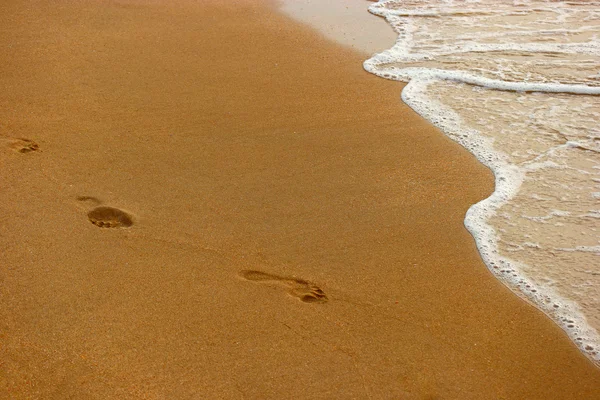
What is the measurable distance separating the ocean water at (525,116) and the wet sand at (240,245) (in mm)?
148

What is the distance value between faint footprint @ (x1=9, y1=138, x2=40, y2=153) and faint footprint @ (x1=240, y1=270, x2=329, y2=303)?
5.50 feet

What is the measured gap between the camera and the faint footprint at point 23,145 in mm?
3652

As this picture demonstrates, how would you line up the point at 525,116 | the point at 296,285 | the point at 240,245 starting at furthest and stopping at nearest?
the point at 525,116
the point at 240,245
the point at 296,285

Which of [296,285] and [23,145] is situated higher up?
[23,145]

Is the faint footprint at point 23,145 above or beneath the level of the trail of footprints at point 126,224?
above

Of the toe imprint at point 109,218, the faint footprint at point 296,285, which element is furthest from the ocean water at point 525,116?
the toe imprint at point 109,218

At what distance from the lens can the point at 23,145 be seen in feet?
12.1

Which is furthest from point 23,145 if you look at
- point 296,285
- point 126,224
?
point 296,285

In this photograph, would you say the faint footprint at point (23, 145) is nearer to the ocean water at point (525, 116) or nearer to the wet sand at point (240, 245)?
the wet sand at point (240, 245)

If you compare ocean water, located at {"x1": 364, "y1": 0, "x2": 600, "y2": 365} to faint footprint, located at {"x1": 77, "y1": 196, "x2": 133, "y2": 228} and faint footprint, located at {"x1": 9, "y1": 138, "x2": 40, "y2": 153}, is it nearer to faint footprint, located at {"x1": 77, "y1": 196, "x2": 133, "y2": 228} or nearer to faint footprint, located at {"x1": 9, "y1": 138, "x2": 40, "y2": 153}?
faint footprint, located at {"x1": 77, "y1": 196, "x2": 133, "y2": 228}

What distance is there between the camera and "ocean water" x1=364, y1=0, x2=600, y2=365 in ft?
10.3

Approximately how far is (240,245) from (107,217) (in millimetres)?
729

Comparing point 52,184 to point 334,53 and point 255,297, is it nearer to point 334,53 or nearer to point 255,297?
point 255,297

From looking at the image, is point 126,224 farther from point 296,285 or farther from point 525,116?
point 525,116
